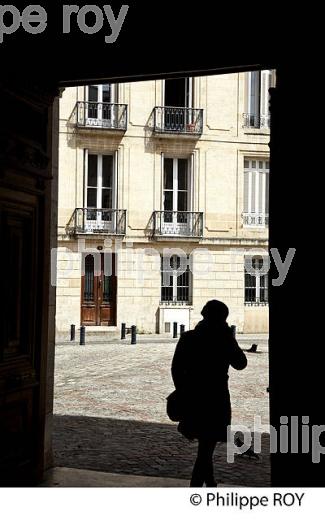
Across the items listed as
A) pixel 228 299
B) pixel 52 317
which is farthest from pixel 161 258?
pixel 52 317

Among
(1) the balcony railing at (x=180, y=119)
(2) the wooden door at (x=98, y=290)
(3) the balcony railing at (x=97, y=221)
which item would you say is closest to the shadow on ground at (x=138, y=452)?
(2) the wooden door at (x=98, y=290)

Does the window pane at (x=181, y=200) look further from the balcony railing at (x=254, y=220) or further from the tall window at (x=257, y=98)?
the tall window at (x=257, y=98)

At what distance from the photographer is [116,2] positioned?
13.7 ft

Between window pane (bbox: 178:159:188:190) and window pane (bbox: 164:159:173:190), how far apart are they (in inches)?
13.2

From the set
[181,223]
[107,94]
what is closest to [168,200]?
[181,223]

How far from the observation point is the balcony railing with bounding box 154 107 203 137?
2252 cm

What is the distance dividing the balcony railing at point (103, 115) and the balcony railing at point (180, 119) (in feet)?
4.25

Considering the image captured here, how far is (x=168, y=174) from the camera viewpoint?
22906 mm

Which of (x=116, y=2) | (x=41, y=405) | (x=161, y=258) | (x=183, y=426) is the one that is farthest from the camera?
(x=161, y=258)

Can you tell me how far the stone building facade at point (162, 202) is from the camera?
71.3 feet

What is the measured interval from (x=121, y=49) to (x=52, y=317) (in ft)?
8.02

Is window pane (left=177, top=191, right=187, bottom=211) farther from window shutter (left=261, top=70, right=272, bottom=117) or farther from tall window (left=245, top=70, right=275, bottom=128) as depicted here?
window shutter (left=261, top=70, right=272, bottom=117)

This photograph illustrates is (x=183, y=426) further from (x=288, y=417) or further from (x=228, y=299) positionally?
(x=228, y=299)

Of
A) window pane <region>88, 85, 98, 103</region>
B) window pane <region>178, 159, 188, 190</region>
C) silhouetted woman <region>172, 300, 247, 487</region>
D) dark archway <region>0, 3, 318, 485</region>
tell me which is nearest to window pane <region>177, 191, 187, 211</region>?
window pane <region>178, 159, 188, 190</region>
